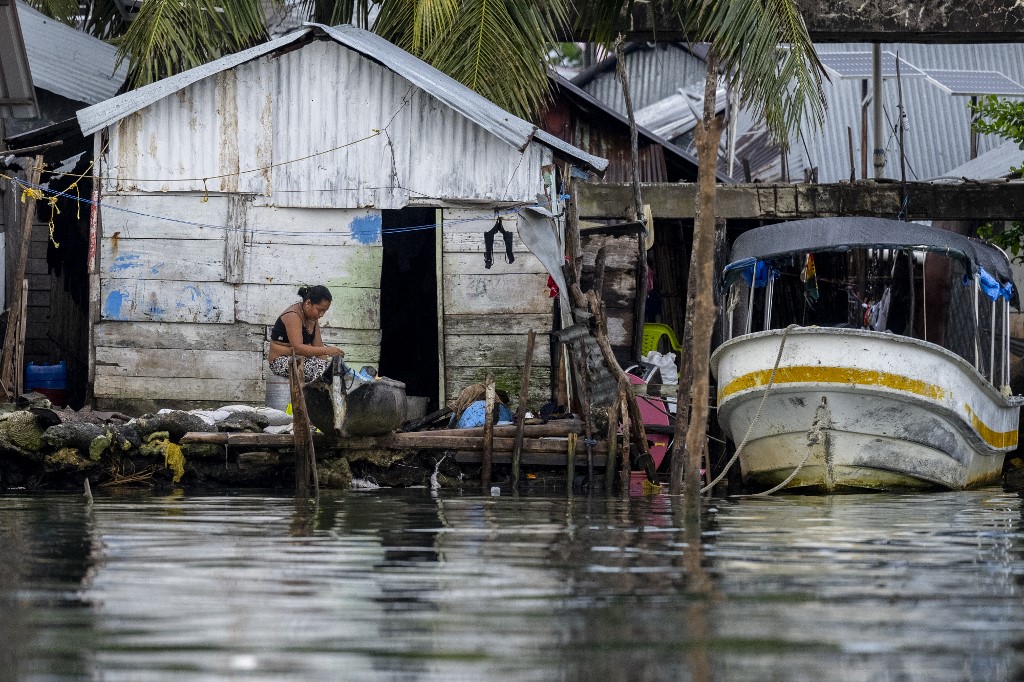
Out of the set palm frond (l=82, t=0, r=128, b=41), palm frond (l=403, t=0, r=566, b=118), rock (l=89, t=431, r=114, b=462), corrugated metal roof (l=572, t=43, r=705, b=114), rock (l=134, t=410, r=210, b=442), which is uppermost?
corrugated metal roof (l=572, t=43, r=705, b=114)

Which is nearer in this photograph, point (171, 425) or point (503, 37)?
point (171, 425)

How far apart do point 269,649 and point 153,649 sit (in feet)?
0.98

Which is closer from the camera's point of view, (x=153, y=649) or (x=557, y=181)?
(x=153, y=649)

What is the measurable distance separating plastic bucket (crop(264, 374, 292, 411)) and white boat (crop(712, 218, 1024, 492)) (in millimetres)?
4287

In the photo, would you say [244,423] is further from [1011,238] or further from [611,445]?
[1011,238]

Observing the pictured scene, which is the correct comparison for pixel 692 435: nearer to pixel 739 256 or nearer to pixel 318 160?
pixel 739 256

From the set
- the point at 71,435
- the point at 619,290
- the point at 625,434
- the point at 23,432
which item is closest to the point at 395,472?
the point at 625,434

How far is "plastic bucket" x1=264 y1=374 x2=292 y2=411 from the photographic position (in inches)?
575

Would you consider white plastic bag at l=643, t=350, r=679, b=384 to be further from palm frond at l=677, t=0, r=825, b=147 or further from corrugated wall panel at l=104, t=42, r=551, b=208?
palm frond at l=677, t=0, r=825, b=147

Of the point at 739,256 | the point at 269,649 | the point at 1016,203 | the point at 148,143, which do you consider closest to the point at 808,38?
the point at 739,256

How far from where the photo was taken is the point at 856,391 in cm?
1227

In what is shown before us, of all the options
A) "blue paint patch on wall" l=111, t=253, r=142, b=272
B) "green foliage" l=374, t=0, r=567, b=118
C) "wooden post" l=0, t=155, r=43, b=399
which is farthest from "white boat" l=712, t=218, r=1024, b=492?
"wooden post" l=0, t=155, r=43, b=399

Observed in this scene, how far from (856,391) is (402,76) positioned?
17.6 feet

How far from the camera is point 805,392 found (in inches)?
487
